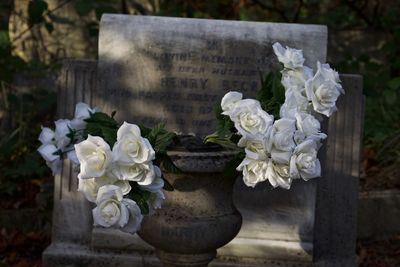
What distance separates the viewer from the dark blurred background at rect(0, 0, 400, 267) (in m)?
6.06

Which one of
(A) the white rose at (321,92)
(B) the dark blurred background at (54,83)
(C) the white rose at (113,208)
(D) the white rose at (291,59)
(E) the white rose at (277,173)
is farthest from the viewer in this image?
(B) the dark blurred background at (54,83)

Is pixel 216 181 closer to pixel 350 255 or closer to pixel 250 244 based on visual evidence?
pixel 250 244

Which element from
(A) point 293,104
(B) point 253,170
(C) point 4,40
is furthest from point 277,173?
(C) point 4,40

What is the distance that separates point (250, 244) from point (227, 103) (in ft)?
5.01

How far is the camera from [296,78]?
12.6 ft

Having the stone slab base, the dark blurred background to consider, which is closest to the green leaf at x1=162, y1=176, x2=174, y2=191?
the stone slab base

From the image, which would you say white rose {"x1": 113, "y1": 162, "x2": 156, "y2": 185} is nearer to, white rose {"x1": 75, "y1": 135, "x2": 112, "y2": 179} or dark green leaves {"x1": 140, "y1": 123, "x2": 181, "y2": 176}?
white rose {"x1": 75, "y1": 135, "x2": 112, "y2": 179}

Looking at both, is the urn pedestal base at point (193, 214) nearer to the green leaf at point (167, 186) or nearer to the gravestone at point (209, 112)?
the green leaf at point (167, 186)

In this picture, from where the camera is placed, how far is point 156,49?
489 cm

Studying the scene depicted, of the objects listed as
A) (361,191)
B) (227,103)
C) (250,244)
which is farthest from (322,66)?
(361,191)

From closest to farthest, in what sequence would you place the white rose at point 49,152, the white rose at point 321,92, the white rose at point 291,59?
the white rose at point 321,92, the white rose at point 291,59, the white rose at point 49,152

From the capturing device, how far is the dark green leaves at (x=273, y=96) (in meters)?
3.81

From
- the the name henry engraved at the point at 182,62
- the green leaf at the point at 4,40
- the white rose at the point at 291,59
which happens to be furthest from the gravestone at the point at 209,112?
the green leaf at the point at 4,40

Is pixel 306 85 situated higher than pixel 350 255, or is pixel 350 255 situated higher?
pixel 306 85
